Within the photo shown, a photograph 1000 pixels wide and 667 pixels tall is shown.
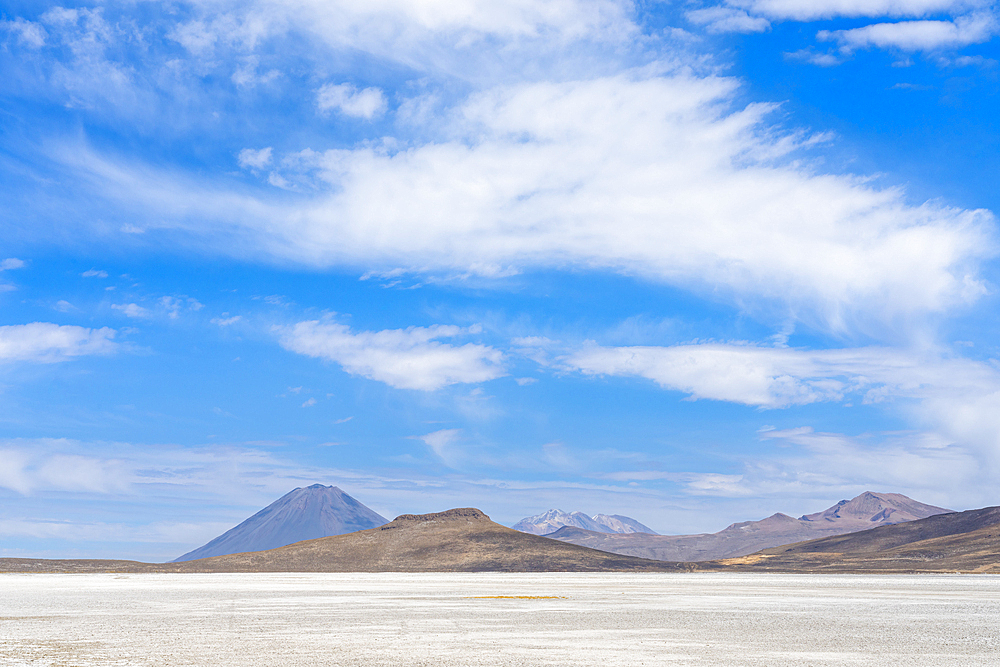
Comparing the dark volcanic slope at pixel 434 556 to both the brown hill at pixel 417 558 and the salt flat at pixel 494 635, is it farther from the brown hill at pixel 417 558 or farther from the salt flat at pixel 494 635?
the salt flat at pixel 494 635

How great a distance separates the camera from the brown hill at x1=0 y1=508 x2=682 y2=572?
159625mm

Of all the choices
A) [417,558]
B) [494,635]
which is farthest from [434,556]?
[494,635]

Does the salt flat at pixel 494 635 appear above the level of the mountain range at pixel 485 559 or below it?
below

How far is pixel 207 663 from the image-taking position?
1806cm

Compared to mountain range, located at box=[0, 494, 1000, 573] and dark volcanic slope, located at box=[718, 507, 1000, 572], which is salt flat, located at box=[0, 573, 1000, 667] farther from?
dark volcanic slope, located at box=[718, 507, 1000, 572]

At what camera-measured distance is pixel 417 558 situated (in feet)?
585

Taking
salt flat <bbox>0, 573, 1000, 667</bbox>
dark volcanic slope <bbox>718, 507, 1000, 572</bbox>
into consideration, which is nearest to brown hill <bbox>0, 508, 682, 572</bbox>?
dark volcanic slope <bbox>718, 507, 1000, 572</bbox>

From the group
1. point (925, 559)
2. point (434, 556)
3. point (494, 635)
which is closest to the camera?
point (494, 635)

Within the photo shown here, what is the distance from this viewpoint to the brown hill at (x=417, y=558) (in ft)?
524

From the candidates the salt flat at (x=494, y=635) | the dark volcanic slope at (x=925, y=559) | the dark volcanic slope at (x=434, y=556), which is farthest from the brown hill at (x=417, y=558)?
the salt flat at (x=494, y=635)

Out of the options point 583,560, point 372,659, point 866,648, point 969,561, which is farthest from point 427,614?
point 969,561

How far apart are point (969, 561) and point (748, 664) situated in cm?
16853

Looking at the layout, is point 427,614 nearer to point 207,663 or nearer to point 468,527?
point 207,663

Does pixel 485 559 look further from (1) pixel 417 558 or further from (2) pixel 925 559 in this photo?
(2) pixel 925 559
